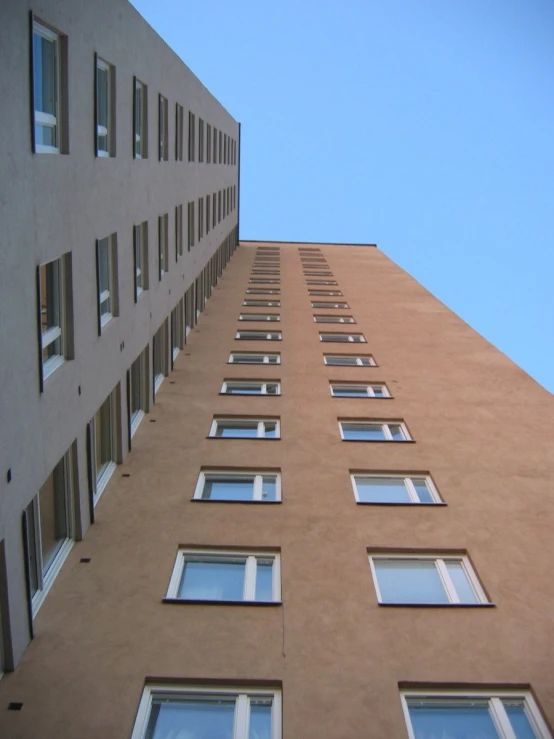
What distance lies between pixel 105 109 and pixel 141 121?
3.11 metres

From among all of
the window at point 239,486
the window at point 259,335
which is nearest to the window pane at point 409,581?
the window at point 239,486

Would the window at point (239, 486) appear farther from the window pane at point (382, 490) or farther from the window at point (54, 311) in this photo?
the window at point (54, 311)

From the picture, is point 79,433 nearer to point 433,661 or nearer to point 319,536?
point 319,536

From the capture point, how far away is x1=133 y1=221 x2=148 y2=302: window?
1630 centimetres

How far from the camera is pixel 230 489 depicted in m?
14.0

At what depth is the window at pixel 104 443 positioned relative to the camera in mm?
13062

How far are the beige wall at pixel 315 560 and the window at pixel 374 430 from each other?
13.4 inches

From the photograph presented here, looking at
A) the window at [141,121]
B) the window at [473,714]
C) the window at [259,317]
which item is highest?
the window at [141,121]

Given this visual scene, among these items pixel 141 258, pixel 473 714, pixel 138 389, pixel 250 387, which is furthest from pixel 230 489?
pixel 473 714

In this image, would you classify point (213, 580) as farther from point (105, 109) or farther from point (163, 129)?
point (163, 129)

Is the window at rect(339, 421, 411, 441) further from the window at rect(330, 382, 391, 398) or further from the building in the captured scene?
the window at rect(330, 382, 391, 398)

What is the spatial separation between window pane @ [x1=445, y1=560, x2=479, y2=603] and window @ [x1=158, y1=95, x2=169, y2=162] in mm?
12193

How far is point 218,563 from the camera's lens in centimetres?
1170

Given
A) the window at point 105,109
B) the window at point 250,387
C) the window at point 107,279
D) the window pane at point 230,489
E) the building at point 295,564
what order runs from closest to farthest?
the building at point 295,564, the window at point 105,109, the window at point 107,279, the window pane at point 230,489, the window at point 250,387
